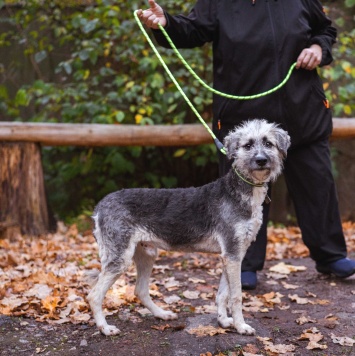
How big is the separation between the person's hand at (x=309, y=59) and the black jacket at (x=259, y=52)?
0.07 m

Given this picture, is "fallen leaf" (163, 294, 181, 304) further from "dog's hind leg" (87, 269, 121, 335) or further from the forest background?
the forest background

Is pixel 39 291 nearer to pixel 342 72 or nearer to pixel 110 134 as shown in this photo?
pixel 110 134

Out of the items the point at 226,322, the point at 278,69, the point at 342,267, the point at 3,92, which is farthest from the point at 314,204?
the point at 3,92

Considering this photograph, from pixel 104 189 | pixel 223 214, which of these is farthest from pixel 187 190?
pixel 104 189

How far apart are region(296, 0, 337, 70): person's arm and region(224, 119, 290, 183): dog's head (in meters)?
1.00

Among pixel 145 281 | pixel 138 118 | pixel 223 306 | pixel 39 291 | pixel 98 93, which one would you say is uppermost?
pixel 98 93

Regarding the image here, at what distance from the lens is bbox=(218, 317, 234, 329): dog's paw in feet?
13.9

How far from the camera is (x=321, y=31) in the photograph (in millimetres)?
5148

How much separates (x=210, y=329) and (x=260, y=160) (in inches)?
52.6

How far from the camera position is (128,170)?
9328 millimetres

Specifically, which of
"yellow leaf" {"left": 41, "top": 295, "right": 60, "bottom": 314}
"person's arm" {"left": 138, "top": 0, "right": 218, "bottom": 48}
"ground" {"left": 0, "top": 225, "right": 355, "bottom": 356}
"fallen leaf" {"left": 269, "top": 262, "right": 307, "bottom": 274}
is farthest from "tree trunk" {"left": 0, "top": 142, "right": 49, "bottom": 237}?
"person's arm" {"left": 138, "top": 0, "right": 218, "bottom": 48}

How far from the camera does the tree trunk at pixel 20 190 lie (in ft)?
24.4

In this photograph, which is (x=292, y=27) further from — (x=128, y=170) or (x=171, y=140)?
(x=128, y=170)

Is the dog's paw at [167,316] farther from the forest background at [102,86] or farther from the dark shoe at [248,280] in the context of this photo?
the forest background at [102,86]
